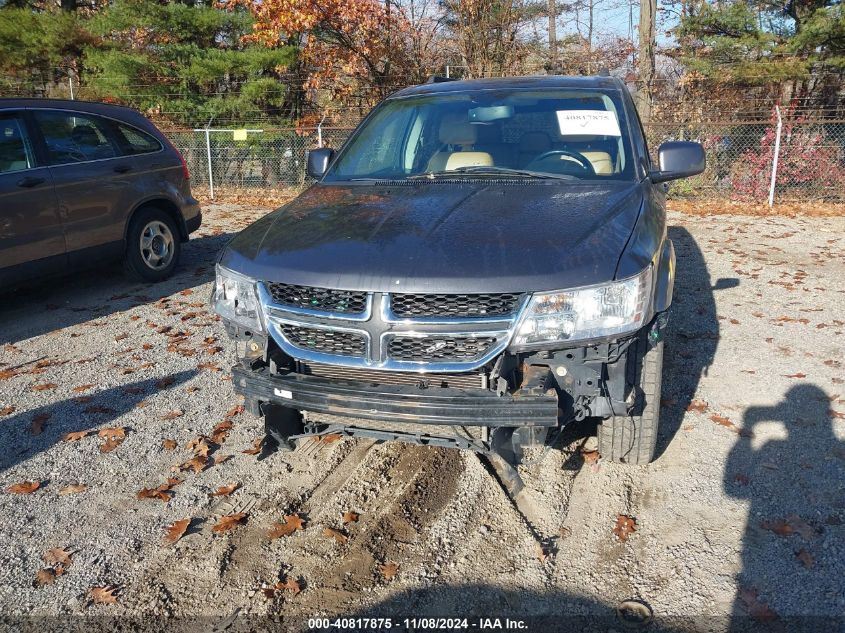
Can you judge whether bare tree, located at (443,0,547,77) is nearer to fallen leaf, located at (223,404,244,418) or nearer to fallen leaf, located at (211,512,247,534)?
fallen leaf, located at (223,404,244,418)

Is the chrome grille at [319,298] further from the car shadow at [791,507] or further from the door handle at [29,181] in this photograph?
the door handle at [29,181]

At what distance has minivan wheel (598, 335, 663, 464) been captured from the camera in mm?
3430

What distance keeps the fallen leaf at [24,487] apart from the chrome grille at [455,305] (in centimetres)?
231

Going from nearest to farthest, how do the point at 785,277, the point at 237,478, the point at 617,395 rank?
the point at 617,395
the point at 237,478
the point at 785,277

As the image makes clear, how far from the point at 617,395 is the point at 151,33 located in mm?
18879

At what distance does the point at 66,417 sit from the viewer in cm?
454

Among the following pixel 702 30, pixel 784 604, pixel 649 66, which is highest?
pixel 702 30

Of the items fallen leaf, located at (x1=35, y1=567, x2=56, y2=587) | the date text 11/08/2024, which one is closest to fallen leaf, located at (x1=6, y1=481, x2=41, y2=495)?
fallen leaf, located at (x1=35, y1=567, x2=56, y2=587)

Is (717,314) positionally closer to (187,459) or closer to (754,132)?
(187,459)

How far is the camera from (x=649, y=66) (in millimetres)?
14734

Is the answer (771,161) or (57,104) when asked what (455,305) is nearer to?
(57,104)

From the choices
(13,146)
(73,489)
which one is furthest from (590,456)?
(13,146)

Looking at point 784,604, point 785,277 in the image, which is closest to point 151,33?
point 785,277

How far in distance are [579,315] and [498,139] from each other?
1786 mm
